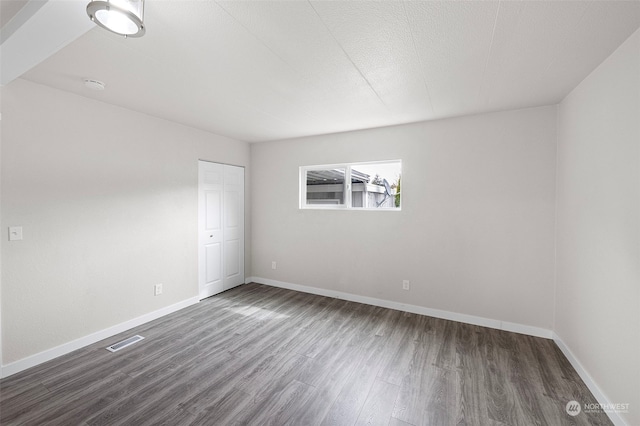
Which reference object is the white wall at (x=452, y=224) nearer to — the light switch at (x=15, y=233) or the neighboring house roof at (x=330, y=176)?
the neighboring house roof at (x=330, y=176)

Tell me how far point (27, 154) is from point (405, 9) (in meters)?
3.18

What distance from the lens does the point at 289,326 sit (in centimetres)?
312

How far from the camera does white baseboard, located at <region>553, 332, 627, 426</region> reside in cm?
170

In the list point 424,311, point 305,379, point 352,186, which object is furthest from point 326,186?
point 305,379

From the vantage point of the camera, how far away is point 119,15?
1226 millimetres

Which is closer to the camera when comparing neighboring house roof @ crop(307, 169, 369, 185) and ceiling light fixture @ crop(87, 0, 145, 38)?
ceiling light fixture @ crop(87, 0, 145, 38)

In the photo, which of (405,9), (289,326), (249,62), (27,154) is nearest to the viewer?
(405,9)

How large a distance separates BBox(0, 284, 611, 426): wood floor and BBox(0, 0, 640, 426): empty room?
0.02 meters

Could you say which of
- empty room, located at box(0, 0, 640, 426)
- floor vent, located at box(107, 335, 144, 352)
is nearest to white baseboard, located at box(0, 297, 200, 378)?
empty room, located at box(0, 0, 640, 426)

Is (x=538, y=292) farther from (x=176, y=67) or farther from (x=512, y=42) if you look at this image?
(x=176, y=67)

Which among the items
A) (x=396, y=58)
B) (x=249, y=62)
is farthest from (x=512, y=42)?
(x=249, y=62)

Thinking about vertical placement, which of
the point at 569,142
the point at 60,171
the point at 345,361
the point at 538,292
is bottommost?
the point at 345,361

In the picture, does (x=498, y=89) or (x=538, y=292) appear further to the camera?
(x=538, y=292)

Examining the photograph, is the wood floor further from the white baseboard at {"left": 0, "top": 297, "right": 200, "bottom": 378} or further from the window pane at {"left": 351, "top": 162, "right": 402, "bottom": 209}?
the window pane at {"left": 351, "top": 162, "right": 402, "bottom": 209}
